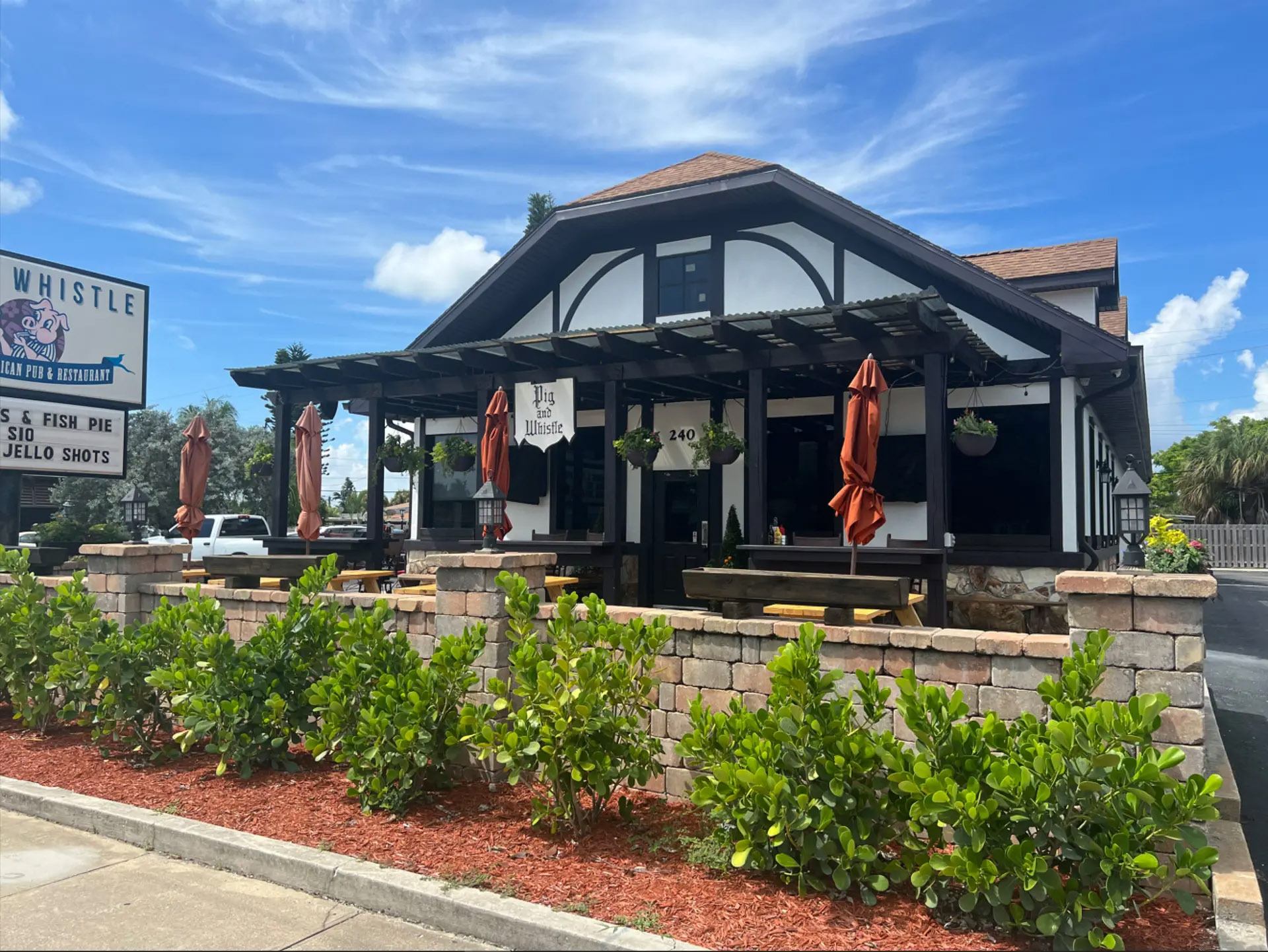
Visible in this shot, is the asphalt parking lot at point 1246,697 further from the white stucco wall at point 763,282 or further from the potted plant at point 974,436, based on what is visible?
the white stucco wall at point 763,282

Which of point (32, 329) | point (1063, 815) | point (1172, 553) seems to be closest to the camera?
point (1063, 815)

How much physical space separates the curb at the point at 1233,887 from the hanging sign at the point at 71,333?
13.8 m

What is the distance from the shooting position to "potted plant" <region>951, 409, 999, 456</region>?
36.2 feet

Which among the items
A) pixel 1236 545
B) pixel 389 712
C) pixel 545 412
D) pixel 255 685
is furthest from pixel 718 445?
pixel 1236 545

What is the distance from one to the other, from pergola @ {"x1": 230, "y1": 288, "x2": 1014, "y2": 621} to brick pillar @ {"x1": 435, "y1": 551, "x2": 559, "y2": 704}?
200 inches

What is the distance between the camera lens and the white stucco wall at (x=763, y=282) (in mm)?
12867

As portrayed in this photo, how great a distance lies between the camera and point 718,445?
12.1 metres

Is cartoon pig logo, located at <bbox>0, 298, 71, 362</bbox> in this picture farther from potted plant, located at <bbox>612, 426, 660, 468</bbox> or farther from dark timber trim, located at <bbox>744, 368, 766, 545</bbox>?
dark timber trim, located at <bbox>744, 368, 766, 545</bbox>

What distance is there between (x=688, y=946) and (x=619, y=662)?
1617 mm

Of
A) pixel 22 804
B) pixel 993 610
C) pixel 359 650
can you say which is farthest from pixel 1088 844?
pixel 993 610

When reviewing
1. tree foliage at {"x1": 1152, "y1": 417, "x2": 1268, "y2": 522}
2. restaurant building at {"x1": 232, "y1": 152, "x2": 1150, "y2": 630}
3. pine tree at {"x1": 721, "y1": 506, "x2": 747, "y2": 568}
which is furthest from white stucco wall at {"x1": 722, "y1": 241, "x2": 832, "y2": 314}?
tree foliage at {"x1": 1152, "y1": 417, "x2": 1268, "y2": 522}

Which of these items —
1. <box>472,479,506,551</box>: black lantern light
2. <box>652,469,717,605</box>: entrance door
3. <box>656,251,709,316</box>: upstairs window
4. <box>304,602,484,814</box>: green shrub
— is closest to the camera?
<box>304,602,484,814</box>: green shrub

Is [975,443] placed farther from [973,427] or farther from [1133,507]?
[1133,507]

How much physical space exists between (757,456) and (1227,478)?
42.7 metres
